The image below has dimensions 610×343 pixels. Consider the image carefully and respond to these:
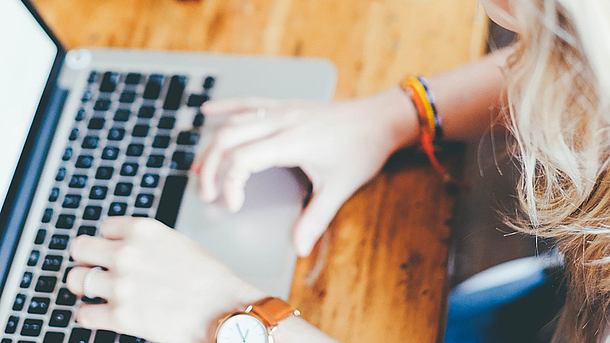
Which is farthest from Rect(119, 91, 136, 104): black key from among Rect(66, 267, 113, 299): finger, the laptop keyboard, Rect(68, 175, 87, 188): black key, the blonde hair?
the blonde hair

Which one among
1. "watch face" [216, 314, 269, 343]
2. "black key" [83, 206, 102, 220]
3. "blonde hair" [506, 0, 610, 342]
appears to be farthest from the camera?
"black key" [83, 206, 102, 220]

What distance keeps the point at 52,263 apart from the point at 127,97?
0.71ft

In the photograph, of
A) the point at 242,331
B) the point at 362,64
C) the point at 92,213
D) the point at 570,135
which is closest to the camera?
the point at 570,135

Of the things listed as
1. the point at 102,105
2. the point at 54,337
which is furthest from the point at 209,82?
the point at 54,337

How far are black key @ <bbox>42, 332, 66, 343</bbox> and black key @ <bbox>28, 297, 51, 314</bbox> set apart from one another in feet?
0.08

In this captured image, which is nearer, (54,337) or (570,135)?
(570,135)

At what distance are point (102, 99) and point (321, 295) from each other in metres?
0.36

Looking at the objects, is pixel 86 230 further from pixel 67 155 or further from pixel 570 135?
pixel 570 135

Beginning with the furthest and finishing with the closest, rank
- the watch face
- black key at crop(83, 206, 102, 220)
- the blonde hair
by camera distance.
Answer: black key at crop(83, 206, 102, 220) → the watch face → the blonde hair

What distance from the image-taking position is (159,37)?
78 cm

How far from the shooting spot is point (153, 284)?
0.57 metres

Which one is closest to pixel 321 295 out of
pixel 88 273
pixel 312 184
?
pixel 312 184

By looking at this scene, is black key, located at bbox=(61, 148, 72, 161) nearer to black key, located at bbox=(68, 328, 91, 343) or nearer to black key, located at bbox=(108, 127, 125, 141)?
black key, located at bbox=(108, 127, 125, 141)

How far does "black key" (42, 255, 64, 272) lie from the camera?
1.94 ft
